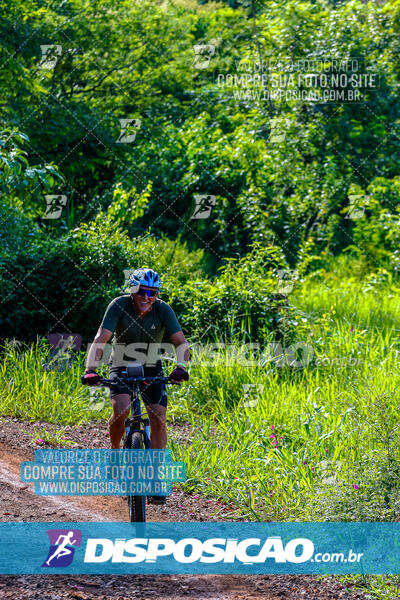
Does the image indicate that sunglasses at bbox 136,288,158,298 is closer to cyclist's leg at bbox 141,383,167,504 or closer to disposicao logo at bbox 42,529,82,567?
cyclist's leg at bbox 141,383,167,504

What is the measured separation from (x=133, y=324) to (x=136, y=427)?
78cm

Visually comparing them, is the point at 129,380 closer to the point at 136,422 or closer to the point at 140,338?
the point at 136,422

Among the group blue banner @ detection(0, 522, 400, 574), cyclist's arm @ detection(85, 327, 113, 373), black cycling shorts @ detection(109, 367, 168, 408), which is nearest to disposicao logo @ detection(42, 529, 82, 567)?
blue banner @ detection(0, 522, 400, 574)

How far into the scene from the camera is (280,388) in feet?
27.0

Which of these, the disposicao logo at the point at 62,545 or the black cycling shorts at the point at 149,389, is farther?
the black cycling shorts at the point at 149,389

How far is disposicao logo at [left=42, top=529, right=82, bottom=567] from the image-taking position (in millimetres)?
4980

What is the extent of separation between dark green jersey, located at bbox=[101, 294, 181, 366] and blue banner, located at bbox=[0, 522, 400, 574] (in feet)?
4.33

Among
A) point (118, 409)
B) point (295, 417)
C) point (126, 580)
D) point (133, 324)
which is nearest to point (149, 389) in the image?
point (118, 409)

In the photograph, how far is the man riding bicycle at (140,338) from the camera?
5.56 m

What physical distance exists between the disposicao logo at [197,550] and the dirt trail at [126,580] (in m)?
0.25

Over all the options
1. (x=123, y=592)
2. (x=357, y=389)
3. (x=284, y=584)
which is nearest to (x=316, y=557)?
(x=284, y=584)

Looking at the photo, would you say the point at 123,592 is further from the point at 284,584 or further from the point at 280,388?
the point at 280,388

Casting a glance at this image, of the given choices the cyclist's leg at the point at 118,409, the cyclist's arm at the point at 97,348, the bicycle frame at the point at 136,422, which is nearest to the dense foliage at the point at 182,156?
the cyclist's leg at the point at 118,409

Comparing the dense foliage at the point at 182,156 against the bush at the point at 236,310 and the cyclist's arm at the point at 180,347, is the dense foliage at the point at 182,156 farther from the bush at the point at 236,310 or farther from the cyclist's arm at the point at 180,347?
the cyclist's arm at the point at 180,347
